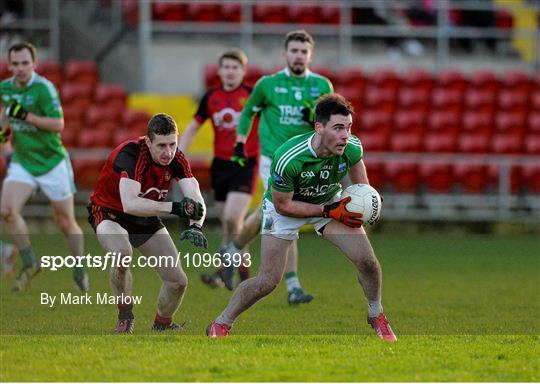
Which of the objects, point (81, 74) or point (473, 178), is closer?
point (473, 178)

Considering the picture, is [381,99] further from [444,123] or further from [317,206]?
[317,206]

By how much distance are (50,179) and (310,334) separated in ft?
14.1

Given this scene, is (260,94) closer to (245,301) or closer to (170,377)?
(245,301)

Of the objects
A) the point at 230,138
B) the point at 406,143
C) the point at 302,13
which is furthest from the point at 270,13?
the point at 230,138

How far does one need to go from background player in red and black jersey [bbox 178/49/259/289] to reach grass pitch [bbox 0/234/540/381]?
815 millimetres

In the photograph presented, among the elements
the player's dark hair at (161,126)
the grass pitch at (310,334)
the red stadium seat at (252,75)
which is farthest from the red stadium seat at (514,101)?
the player's dark hair at (161,126)

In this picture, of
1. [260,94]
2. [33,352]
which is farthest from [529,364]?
[260,94]

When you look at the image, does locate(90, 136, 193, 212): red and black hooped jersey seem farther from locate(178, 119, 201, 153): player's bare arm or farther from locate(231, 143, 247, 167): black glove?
locate(178, 119, 201, 153): player's bare arm

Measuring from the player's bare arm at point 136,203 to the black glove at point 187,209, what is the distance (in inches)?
3.1

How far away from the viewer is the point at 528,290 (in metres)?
13.8

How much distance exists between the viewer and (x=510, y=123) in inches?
920

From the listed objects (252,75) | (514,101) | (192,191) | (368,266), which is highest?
(252,75)

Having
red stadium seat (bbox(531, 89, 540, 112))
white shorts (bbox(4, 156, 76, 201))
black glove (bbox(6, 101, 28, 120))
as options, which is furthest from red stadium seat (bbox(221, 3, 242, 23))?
black glove (bbox(6, 101, 28, 120))

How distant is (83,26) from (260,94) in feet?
43.6
